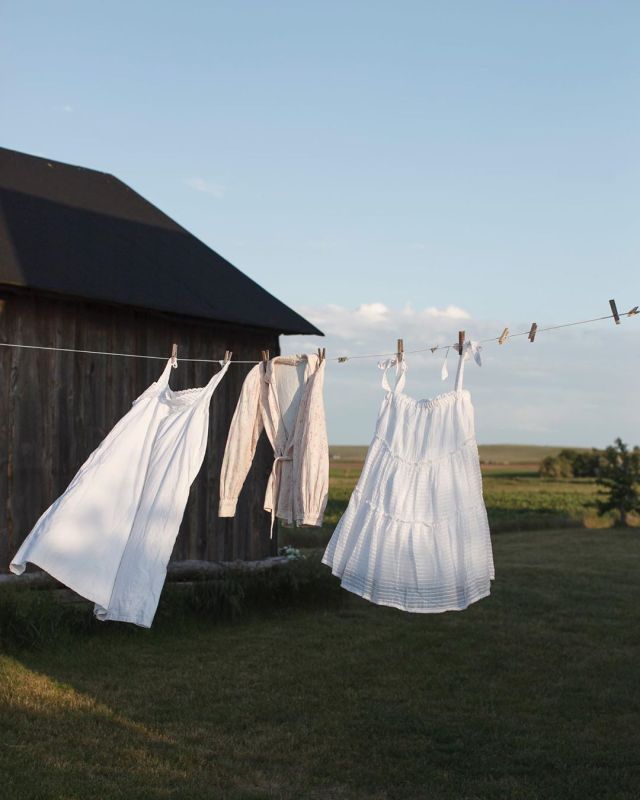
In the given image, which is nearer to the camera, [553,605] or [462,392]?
[462,392]

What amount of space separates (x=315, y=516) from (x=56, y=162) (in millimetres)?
7153

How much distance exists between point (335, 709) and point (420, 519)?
2.04 meters

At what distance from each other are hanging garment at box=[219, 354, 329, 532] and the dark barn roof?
9.25 ft

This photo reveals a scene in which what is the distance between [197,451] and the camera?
284 inches

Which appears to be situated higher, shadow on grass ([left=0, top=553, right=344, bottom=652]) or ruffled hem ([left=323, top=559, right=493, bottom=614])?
ruffled hem ([left=323, top=559, right=493, bottom=614])

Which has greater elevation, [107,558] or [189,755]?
[107,558]

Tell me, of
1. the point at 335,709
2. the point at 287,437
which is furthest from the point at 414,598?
the point at 287,437

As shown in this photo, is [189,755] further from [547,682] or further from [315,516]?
[547,682]

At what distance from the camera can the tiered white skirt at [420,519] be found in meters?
6.86

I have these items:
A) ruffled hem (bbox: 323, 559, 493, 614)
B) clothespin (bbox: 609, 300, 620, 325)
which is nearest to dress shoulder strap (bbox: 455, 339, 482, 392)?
clothespin (bbox: 609, 300, 620, 325)

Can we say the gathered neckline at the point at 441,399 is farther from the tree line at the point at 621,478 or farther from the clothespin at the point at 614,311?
the tree line at the point at 621,478

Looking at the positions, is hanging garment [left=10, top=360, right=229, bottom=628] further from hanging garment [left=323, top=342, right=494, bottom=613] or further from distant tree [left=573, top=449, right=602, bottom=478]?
distant tree [left=573, top=449, right=602, bottom=478]

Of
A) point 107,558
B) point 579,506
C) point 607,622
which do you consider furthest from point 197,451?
point 579,506

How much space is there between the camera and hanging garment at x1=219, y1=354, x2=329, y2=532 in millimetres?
7844
